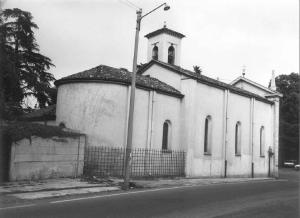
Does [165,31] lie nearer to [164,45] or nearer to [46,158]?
[164,45]

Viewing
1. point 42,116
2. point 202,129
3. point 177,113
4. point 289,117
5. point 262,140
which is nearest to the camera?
point 177,113

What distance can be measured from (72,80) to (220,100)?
10.9 metres

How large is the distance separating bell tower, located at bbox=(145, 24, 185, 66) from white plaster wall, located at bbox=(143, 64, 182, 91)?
136 cm

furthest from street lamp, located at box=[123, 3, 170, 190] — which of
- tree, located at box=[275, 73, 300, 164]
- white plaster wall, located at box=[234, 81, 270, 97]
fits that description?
tree, located at box=[275, 73, 300, 164]

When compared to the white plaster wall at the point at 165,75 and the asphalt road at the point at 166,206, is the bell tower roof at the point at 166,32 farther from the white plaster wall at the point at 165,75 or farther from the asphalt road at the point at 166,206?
the asphalt road at the point at 166,206

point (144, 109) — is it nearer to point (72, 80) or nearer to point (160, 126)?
point (160, 126)

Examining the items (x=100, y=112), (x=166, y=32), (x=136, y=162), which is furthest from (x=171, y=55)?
(x=136, y=162)

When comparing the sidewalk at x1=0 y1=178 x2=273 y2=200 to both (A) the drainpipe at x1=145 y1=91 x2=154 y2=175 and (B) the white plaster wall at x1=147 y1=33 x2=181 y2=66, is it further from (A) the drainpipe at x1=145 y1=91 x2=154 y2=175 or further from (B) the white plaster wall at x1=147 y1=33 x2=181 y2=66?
(B) the white plaster wall at x1=147 y1=33 x2=181 y2=66

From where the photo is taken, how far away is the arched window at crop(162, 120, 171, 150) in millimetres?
24641

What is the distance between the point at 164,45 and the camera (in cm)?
2927

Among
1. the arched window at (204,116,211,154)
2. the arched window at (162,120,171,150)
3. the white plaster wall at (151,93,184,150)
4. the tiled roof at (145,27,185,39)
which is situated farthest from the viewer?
the tiled roof at (145,27,185,39)

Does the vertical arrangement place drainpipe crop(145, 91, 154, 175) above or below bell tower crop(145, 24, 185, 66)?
below

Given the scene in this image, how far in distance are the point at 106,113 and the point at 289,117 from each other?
41.8 m

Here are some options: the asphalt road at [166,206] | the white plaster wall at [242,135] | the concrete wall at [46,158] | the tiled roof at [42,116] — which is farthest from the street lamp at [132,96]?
the white plaster wall at [242,135]
